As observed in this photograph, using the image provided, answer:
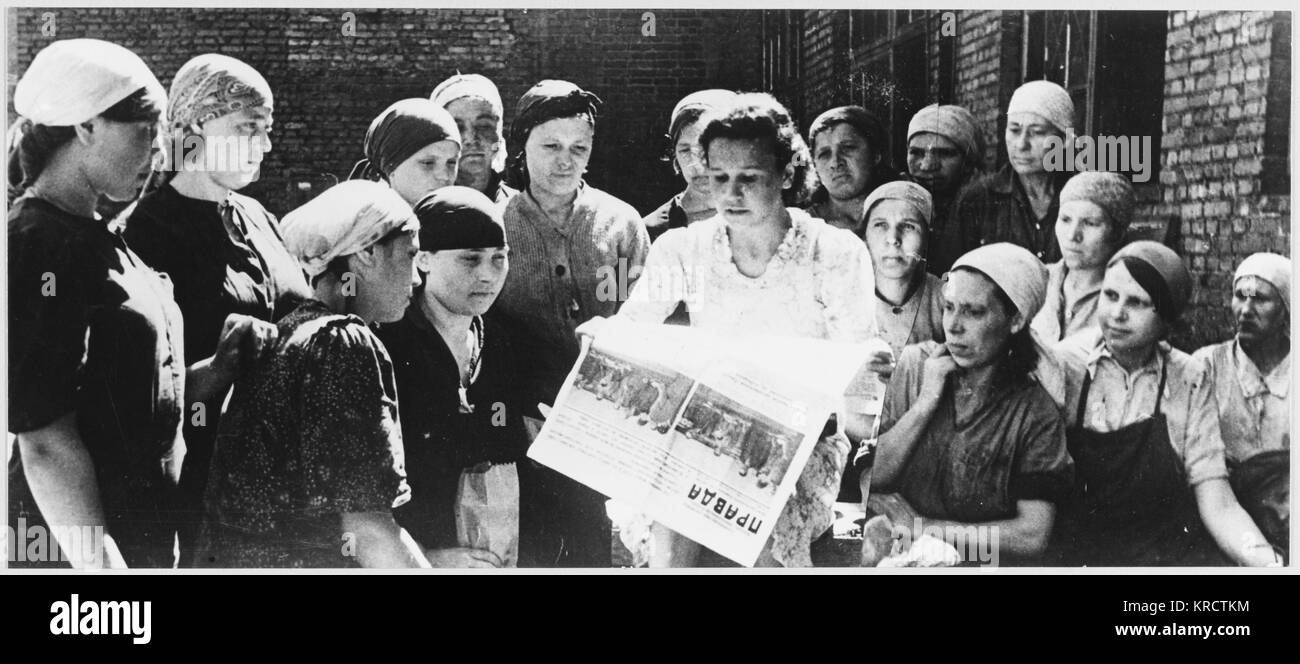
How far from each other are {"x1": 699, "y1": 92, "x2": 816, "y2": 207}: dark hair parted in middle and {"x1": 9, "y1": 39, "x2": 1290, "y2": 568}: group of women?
0.01 m

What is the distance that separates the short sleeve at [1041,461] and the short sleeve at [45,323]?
155 inches

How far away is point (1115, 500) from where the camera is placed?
6.18 meters

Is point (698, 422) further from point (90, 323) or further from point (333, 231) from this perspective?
point (90, 323)

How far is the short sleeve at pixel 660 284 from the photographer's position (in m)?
6.03

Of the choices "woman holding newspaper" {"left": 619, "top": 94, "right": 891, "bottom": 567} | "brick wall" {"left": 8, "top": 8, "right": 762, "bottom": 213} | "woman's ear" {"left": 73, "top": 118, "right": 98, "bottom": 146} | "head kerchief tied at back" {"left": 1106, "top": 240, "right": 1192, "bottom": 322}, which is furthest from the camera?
"head kerchief tied at back" {"left": 1106, "top": 240, "right": 1192, "bottom": 322}

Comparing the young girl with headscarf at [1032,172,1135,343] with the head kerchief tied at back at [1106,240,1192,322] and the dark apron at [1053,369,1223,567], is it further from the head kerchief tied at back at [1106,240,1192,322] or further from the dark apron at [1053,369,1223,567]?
the dark apron at [1053,369,1223,567]

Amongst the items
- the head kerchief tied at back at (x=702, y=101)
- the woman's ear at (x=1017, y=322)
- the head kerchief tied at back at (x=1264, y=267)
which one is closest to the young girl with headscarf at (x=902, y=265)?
the woman's ear at (x=1017, y=322)

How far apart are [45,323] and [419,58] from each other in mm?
1881

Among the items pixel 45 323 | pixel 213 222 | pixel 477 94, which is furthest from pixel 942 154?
pixel 45 323

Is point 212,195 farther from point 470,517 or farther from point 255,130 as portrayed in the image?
point 470,517

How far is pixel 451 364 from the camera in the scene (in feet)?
19.7

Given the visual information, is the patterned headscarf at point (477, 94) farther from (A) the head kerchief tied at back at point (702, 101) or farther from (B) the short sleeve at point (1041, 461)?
(B) the short sleeve at point (1041, 461)

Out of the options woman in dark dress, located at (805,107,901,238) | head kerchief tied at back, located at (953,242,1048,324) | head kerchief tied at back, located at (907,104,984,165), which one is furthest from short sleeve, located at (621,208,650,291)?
head kerchief tied at back, located at (953,242,1048,324)

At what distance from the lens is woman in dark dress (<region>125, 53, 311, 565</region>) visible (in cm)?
587
